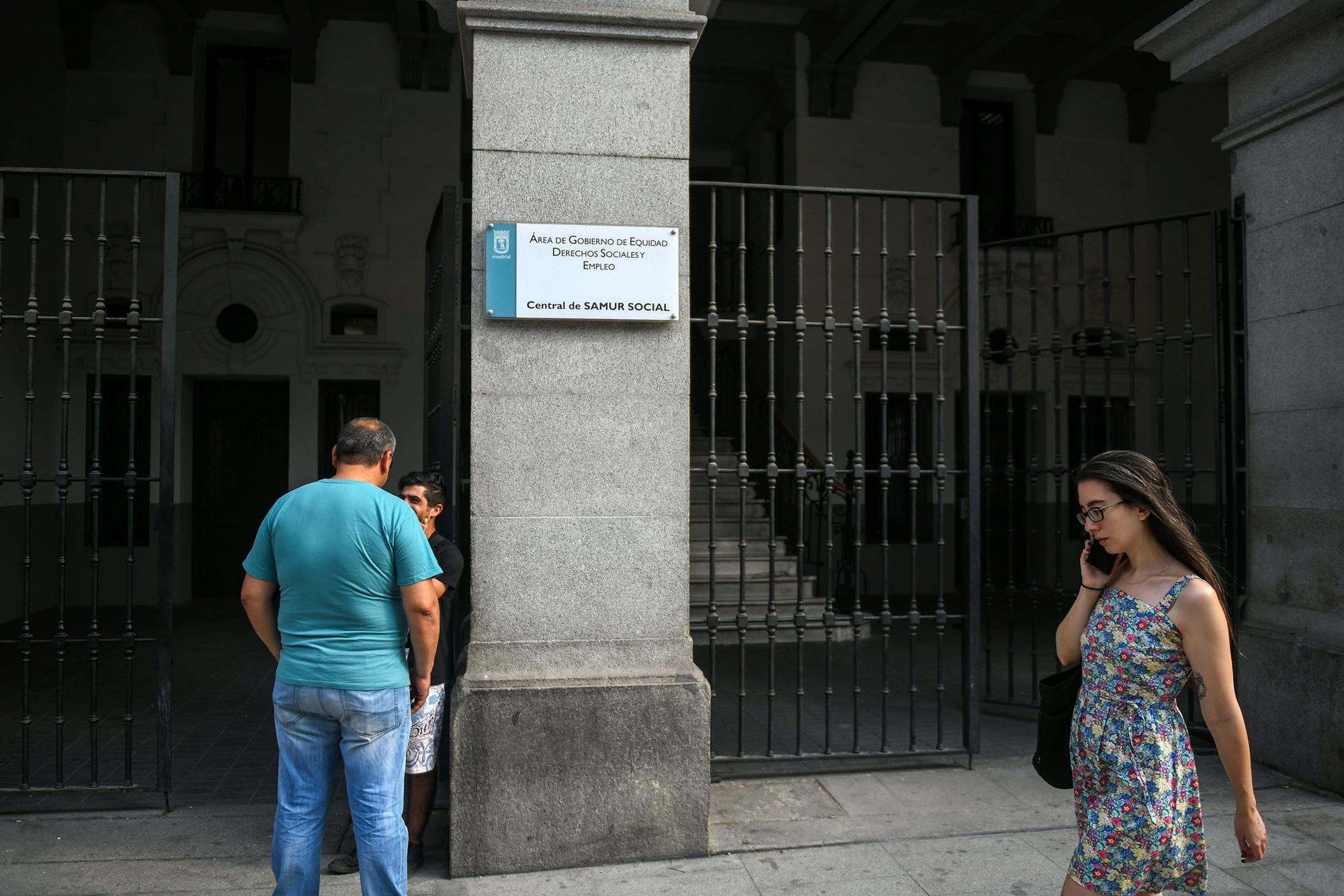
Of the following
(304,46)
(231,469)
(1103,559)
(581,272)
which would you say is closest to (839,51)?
(304,46)

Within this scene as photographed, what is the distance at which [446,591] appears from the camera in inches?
159

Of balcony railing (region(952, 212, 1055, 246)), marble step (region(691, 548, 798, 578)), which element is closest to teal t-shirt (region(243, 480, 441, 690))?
marble step (region(691, 548, 798, 578))

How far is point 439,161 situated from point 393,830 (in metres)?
10.8

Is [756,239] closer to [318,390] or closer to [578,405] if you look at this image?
[318,390]

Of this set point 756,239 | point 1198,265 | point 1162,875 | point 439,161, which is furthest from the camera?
point 756,239

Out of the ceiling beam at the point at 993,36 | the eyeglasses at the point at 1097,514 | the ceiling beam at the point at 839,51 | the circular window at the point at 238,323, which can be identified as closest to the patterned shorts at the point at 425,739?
the eyeglasses at the point at 1097,514

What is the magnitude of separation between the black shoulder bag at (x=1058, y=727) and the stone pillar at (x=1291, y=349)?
3087 millimetres

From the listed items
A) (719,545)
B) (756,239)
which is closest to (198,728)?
(719,545)

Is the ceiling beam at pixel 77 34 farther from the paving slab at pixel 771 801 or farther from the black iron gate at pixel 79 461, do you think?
the paving slab at pixel 771 801

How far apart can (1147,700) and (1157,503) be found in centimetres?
50

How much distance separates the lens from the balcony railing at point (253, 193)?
1218 centimetres

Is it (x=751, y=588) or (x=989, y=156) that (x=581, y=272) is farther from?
(x=989, y=156)

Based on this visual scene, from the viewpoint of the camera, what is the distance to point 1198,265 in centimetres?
1385

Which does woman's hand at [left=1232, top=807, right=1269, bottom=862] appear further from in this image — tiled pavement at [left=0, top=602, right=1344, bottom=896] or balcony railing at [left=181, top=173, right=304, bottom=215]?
balcony railing at [left=181, top=173, right=304, bottom=215]
